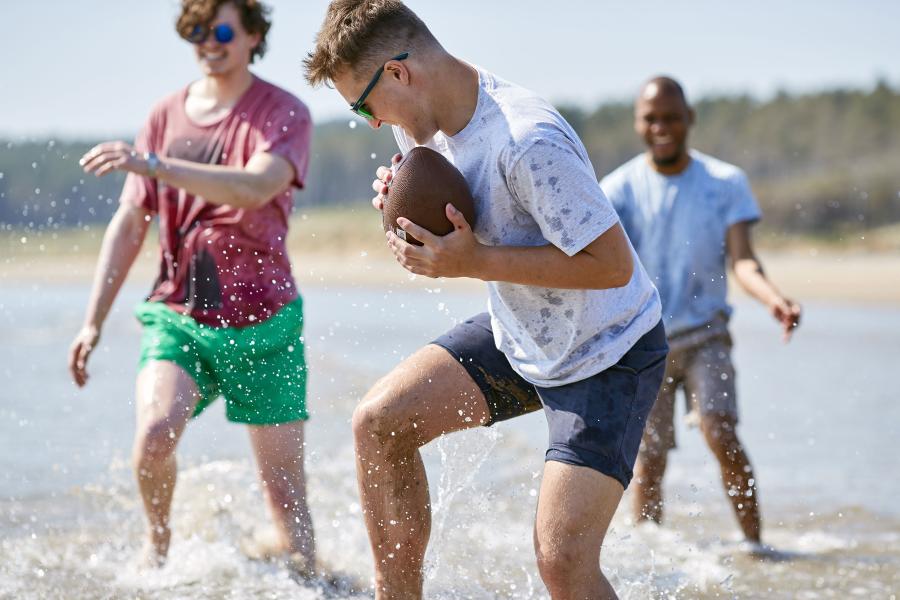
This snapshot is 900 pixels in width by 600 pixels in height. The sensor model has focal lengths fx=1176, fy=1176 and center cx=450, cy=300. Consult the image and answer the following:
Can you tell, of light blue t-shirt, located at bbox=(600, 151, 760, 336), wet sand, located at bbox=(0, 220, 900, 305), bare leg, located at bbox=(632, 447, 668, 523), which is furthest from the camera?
wet sand, located at bbox=(0, 220, 900, 305)

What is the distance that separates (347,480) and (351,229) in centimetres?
4650

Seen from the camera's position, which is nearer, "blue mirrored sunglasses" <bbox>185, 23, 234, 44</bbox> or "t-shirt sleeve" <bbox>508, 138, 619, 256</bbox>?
"t-shirt sleeve" <bbox>508, 138, 619, 256</bbox>

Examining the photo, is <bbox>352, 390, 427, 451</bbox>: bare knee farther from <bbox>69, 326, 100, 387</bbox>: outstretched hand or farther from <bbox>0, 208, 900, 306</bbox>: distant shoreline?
<bbox>0, 208, 900, 306</bbox>: distant shoreline

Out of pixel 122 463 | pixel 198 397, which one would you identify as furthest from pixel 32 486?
pixel 198 397

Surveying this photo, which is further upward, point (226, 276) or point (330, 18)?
point (330, 18)

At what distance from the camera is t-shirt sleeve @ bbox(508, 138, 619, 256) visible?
125 inches

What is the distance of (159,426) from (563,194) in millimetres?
2119

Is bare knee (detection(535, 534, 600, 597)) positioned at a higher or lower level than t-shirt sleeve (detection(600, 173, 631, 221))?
lower

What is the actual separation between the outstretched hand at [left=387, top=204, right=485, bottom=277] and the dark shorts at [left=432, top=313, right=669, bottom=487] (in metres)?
0.53

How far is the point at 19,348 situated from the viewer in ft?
Result: 57.4

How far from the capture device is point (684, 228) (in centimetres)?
598

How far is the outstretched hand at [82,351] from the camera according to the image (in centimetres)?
491

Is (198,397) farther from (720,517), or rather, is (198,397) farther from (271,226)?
(720,517)

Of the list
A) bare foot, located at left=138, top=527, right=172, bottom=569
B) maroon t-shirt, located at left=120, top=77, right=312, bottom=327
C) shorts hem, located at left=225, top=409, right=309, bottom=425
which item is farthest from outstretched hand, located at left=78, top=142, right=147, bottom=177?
bare foot, located at left=138, top=527, right=172, bottom=569
